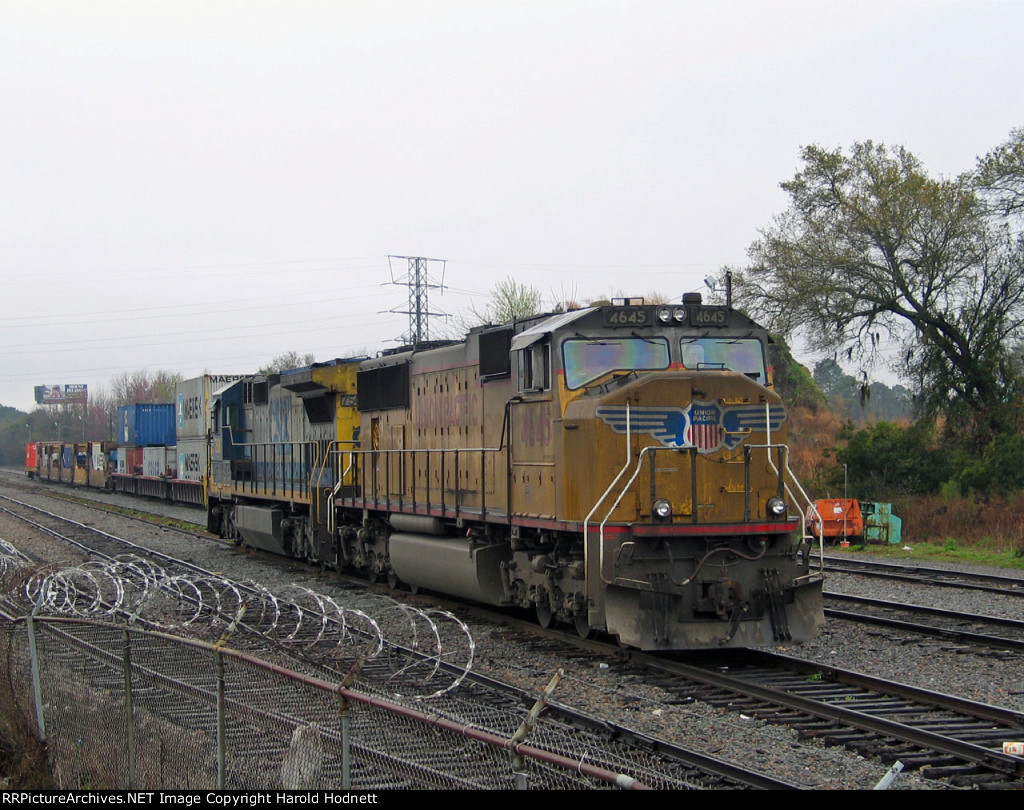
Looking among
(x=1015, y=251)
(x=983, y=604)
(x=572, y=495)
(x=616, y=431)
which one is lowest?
(x=983, y=604)

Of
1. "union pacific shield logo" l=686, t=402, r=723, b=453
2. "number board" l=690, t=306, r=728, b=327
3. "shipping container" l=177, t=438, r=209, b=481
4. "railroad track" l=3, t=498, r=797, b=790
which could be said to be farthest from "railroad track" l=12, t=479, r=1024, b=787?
"shipping container" l=177, t=438, r=209, b=481

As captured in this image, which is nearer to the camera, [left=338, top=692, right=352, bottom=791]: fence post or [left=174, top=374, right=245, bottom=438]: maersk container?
[left=338, top=692, right=352, bottom=791]: fence post

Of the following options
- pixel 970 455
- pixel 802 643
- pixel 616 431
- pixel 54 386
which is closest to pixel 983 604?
pixel 802 643

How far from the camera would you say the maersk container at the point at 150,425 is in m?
46.7

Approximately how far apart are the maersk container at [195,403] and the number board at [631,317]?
2298 cm

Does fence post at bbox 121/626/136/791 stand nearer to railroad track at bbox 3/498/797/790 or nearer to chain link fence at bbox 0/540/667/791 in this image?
chain link fence at bbox 0/540/667/791

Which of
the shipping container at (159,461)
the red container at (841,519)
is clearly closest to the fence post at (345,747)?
the red container at (841,519)

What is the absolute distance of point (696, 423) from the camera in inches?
411

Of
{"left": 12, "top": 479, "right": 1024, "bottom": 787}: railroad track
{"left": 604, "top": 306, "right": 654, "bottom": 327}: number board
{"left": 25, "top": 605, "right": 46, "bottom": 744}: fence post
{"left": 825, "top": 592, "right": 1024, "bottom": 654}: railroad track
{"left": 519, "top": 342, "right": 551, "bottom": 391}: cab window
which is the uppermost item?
{"left": 604, "top": 306, "right": 654, "bottom": 327}: number board

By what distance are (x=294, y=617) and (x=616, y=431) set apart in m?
5.59

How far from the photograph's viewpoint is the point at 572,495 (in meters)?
10.5

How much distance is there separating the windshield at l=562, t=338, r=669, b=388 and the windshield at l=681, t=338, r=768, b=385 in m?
0.28

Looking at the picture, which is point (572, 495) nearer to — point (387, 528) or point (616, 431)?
point (616, 431)

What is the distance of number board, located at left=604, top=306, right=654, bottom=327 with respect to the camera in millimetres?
11055
